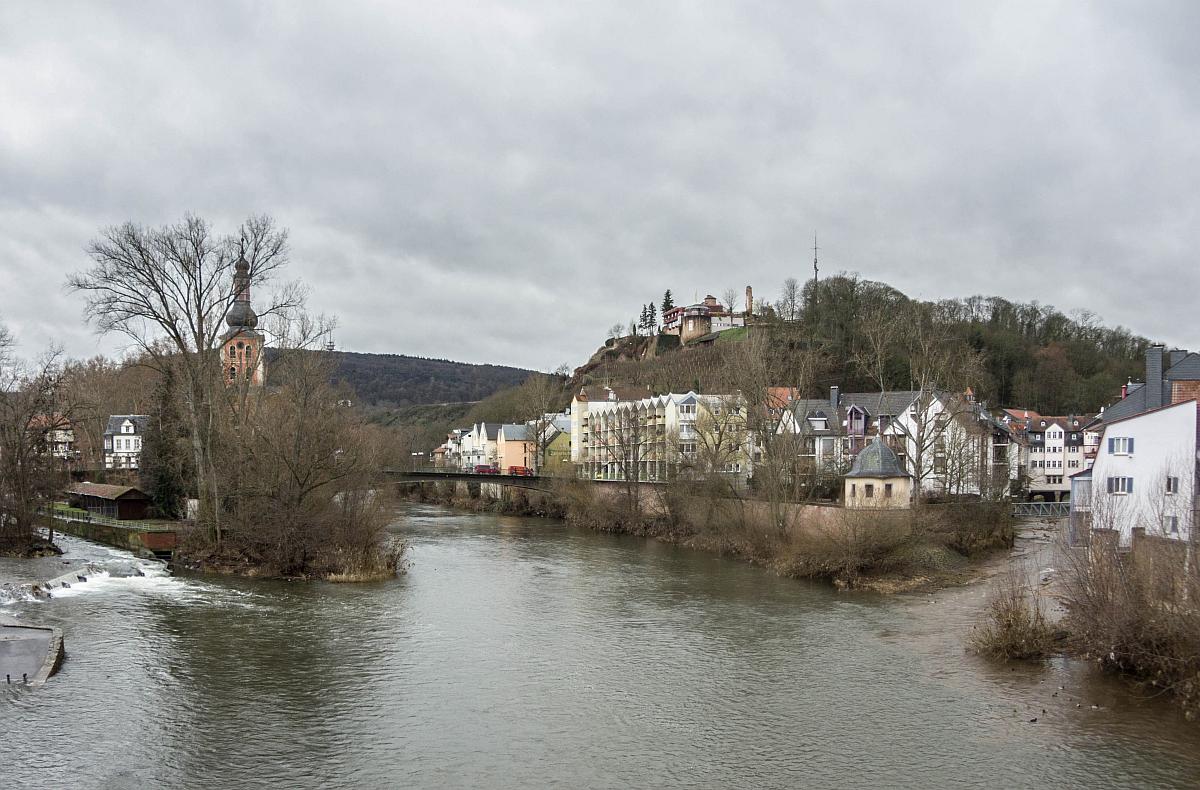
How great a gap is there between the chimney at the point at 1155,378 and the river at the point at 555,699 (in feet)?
38.6

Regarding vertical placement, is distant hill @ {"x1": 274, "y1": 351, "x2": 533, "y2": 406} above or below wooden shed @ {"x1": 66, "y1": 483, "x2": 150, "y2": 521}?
above

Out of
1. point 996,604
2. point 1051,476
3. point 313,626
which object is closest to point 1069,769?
point 996,604

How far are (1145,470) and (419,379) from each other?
15397 cm

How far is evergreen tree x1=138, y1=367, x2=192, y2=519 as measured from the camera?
38.5 m

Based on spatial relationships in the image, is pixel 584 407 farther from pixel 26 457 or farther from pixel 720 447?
pixel 26 457

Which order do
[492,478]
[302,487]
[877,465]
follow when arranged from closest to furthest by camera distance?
1. [302,487]
2. [877,465]
3. [492,478]

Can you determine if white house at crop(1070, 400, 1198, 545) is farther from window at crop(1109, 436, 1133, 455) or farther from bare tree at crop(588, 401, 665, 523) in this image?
bare tree at crop(588, 401, 665, 523)

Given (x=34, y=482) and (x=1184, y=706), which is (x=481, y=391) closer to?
(x=34, y=482)

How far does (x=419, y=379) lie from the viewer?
171 metres

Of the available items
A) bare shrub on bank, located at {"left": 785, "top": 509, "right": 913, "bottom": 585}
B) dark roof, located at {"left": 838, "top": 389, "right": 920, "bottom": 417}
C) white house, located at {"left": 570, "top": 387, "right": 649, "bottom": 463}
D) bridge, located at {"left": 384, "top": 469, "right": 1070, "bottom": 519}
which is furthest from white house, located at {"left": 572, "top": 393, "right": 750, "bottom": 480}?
bare shrub on bank, located at {"left": 785, "top": 509, "right": 913, "bottom": 585}

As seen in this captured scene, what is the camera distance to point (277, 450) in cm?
3080

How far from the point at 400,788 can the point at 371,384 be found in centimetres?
15456

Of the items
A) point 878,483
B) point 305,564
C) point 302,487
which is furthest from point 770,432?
point 305,564

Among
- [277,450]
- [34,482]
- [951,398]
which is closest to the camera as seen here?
[277,450]
